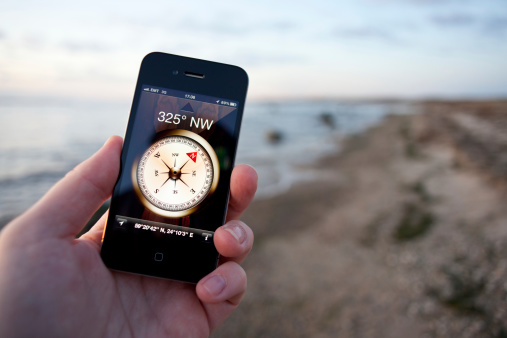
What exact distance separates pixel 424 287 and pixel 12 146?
→ 12.5 metres

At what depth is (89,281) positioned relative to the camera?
222cm

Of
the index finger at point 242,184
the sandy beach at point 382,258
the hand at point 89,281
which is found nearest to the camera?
the hand at point 89,281

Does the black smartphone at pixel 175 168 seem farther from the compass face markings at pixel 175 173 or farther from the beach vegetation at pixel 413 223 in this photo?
the beach vegetation at pixel 413 223

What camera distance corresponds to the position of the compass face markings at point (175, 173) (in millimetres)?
2615

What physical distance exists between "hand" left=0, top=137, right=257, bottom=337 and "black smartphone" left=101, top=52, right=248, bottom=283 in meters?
0.11

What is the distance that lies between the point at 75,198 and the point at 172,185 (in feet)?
2.04

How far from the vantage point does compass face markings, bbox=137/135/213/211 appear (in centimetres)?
262

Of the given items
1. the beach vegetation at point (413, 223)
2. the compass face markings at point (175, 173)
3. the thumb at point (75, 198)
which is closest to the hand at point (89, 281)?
the thumb at point (75, 198)

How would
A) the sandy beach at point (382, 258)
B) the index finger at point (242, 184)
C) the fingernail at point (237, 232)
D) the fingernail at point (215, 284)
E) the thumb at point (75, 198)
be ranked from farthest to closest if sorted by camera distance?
the sandy beach at point (382, 258)
the index finger at point (242, 184)
the fingernail at point (237, 232)
the fingernail at point (215, 284)
the thumb at point (75, 198)

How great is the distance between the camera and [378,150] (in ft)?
61.1

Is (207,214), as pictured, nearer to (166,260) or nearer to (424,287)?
(166,260)

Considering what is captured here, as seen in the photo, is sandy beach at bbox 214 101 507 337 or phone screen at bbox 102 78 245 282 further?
sandy beach at bbox 214 101 507 337

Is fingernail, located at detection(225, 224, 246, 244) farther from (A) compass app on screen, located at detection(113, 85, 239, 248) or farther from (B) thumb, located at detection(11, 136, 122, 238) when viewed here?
(B) thumb, located at detection(11, 136, 122, 238)

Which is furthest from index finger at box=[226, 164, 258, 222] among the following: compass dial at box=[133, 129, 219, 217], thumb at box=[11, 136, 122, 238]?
thumb at box=[11, 136, 122, 238]
